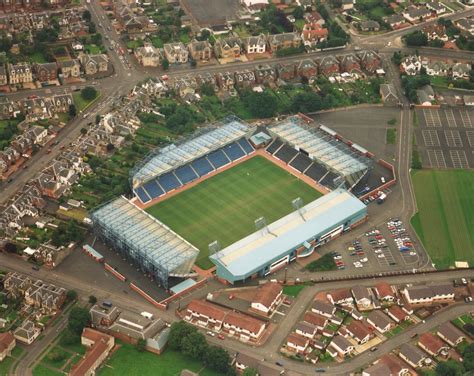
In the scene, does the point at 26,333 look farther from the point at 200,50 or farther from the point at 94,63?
the point at 200,50

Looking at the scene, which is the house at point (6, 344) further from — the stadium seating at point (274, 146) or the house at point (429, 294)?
the stadium seating at point (274, 146)

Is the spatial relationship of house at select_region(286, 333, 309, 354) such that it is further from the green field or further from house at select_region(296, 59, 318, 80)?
house at select_region(296, 59, 318, 80)

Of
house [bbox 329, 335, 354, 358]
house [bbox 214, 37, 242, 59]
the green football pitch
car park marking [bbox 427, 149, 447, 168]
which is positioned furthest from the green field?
house [bbox 214, 37, 242, 59]

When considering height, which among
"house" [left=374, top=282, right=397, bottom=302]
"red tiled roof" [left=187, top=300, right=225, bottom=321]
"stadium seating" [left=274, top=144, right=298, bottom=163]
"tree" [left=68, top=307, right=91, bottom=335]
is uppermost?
"tree" [left=68, top=307, right=91, bottom=335]

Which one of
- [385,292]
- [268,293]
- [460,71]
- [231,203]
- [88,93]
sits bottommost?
[460,71]

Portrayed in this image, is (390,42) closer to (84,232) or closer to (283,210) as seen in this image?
(283,210)

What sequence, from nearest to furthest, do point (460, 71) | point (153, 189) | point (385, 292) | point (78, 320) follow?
point (78, 320) < point (385, 292) < point (153, 189) < point (460, 71)

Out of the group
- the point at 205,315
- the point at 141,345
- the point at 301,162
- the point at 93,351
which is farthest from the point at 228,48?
the point at 93,351

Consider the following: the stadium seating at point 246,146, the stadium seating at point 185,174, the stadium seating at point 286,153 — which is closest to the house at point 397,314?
the stadium seating at point 286,153
